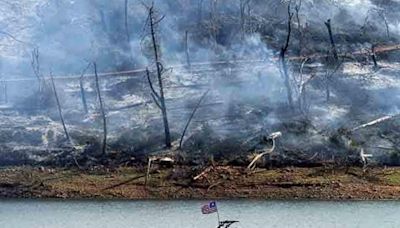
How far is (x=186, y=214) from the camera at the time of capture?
57875 millimetres

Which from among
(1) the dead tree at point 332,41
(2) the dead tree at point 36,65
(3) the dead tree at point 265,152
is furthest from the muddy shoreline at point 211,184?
(1) the dead tree at point 332,41

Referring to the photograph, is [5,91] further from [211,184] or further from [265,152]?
[265,152]

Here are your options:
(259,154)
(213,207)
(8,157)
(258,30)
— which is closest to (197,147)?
(259,154)

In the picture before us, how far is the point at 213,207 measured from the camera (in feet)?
150

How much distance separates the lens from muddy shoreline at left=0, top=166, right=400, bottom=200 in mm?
64625

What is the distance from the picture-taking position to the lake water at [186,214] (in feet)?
178

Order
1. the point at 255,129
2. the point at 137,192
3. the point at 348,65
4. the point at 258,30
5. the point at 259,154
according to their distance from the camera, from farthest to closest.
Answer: the point at 258,30 → the point at 348,65 → the point at 255,129 → the point at 259,154 → the point at 137,192

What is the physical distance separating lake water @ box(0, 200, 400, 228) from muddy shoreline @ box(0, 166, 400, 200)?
1.78 meters

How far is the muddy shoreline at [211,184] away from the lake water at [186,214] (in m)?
1.78

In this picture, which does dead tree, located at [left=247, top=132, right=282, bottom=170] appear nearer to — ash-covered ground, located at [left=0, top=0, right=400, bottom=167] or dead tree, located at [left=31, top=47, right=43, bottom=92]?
ash-covered ground, located at [left=0, top=0, right=400, bottom=167]

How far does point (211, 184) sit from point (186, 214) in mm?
8722

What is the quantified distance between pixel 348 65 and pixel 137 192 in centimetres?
3712

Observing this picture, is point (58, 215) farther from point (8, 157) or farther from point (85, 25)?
point (85, 25)

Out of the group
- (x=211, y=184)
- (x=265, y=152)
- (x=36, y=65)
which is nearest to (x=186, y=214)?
(x=211, y=184)
